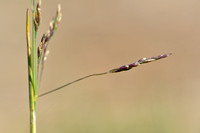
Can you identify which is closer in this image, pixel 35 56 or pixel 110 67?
pixel 35 56

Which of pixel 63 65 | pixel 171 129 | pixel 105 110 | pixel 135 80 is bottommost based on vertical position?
pixel 171 129

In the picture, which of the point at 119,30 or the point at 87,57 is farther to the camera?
the point at 119,30

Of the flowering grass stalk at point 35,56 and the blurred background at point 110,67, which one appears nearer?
the flowering grass stalk at point 35,56

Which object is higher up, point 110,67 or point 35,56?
point 110,67

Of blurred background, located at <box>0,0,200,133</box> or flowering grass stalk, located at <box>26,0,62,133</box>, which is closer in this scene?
flowering grass stalk, located at <box>26,0,62,133</box>

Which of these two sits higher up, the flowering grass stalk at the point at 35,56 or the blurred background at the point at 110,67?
the blurred background at the point at 110,67

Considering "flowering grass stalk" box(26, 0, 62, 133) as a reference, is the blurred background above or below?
above

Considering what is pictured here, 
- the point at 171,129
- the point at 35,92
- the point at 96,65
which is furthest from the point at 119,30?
the point at 35,92

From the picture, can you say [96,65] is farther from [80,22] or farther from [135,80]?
[80,22]
